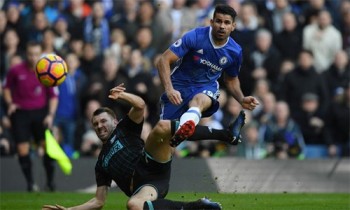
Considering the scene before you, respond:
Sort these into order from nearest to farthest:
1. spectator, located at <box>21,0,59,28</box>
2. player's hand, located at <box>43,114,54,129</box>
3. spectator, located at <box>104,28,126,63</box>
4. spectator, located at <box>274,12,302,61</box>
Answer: player's hand, located at <box>43,114,54,129</box> → spectator, located at <box>104,28,126,63</box> → spectator, located at <box>21,0,59,28</box> → spectator, located at <box>274,12,302,61</box>

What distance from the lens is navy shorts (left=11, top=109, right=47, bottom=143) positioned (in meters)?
17.9

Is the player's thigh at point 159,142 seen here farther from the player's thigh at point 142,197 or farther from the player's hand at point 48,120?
the player's hand at point 48,120

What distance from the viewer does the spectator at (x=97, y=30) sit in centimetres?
2153

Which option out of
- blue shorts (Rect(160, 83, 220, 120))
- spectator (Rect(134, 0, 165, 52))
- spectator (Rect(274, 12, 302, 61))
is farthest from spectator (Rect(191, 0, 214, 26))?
blue shorts (Rect(160, 83, 220, 120))

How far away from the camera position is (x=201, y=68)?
12570 millimetres

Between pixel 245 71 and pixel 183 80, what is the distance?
8326 millimetres

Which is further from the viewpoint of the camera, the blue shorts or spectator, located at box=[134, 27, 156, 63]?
spectator, located at box=[134, 27, 156, 63]

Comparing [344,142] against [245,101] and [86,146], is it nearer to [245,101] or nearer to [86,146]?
[86,146]

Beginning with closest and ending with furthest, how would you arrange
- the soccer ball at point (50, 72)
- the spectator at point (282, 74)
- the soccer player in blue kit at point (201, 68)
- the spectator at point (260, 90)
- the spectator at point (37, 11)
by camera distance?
the soccer player in blue kit at point (201, 68) → the soccer ball at point (50, 72) → the spectator at point (260, 90) → the spectator at point (282, 74) → the spectator at point (37, 11)

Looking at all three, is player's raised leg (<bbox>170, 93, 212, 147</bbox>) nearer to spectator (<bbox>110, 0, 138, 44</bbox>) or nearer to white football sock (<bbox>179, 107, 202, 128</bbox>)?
white football sock (<bbox>179, 107, 202, 128</bbox>)

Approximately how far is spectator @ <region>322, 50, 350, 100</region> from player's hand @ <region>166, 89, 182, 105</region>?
31.9 ft

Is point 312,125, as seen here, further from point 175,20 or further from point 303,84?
point 175,20

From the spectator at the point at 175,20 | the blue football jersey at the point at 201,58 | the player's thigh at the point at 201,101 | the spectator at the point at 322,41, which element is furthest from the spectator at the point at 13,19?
the player's thigh at the point at 201,101

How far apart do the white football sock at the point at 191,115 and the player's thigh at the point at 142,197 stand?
2.53ft
